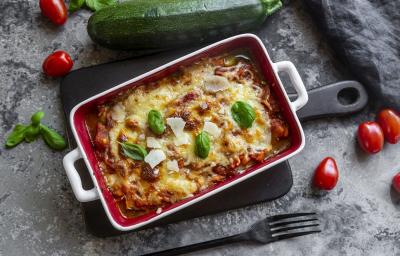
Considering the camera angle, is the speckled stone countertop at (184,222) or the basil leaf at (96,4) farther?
the basil leaf at (96,4)

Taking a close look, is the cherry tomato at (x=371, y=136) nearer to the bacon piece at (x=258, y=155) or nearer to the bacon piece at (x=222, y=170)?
the bacon piece at (x=258, y=155)

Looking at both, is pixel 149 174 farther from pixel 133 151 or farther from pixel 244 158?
pixel 244 158

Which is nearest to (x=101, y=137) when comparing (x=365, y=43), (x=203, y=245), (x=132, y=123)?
(x=132, y=123)

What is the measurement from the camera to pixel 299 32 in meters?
3.15

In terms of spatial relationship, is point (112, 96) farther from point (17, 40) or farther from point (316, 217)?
point (316, 217)

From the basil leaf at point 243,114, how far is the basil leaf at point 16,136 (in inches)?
45.2

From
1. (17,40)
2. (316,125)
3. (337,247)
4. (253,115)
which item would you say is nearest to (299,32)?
(316,125)

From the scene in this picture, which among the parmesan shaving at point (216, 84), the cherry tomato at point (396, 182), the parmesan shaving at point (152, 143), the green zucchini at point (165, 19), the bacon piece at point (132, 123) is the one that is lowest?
the cherry tomato at point (396, 182)

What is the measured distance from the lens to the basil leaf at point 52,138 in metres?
2.93

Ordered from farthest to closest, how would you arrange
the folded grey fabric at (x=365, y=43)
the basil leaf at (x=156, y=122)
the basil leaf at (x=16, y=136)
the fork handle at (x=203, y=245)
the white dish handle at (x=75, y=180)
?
the folded grey fabric at (x=365, y=43), the basil leaf at (x=16, y=136), the fork handle at (x=203, y=245), the basil leaf at (x=156, y=122), the white dish handle at (x=75, y=180)

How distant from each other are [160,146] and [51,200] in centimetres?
72

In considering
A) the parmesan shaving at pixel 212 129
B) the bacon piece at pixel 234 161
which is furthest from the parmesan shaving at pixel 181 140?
the bacon piece at pixel 234 161

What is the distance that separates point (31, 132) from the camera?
2957mm

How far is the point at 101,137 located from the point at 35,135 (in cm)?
48
